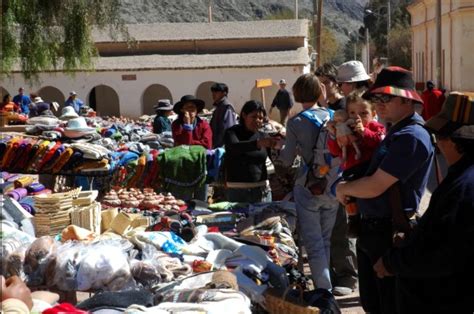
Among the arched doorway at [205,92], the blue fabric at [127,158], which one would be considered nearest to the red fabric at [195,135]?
the blue fabric at [127,158]

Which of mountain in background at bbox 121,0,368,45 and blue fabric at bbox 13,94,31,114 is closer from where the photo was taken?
blue fabric at bbox 13,94,31,114

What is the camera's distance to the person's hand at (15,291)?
416cm

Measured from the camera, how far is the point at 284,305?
521 centimetres

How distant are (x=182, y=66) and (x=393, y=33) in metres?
34.2

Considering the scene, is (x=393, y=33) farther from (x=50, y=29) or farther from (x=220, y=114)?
(x=220, y=114)

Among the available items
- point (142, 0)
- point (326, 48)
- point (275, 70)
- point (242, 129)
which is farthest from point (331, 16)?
point (242, 129)

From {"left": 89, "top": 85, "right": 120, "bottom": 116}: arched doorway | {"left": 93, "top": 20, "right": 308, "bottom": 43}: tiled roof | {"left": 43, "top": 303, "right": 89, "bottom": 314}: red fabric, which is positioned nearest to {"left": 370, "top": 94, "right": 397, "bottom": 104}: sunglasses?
{"left": 43, "top": 303, "right": 89, "bottom": 314}: red fabric

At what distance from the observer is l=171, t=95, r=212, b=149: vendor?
9.77 meters

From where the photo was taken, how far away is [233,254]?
6062mm

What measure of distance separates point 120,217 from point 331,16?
468ft

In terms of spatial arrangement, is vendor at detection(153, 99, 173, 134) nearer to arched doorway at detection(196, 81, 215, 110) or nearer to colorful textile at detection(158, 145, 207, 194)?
colorful textile at detection(158, 145, 207, 194)

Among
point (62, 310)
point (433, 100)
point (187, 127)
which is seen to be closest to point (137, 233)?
point (62, 310)

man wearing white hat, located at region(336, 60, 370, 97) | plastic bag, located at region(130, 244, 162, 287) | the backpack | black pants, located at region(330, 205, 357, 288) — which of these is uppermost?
man wearing white hat, located at region(336, 60, 370, 97)

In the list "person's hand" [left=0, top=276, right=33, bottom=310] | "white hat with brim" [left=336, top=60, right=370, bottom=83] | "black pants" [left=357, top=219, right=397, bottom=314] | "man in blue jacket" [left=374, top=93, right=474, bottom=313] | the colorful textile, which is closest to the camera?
"man in blue jacket" [left=374, top=93, right=474, bottom=313]
